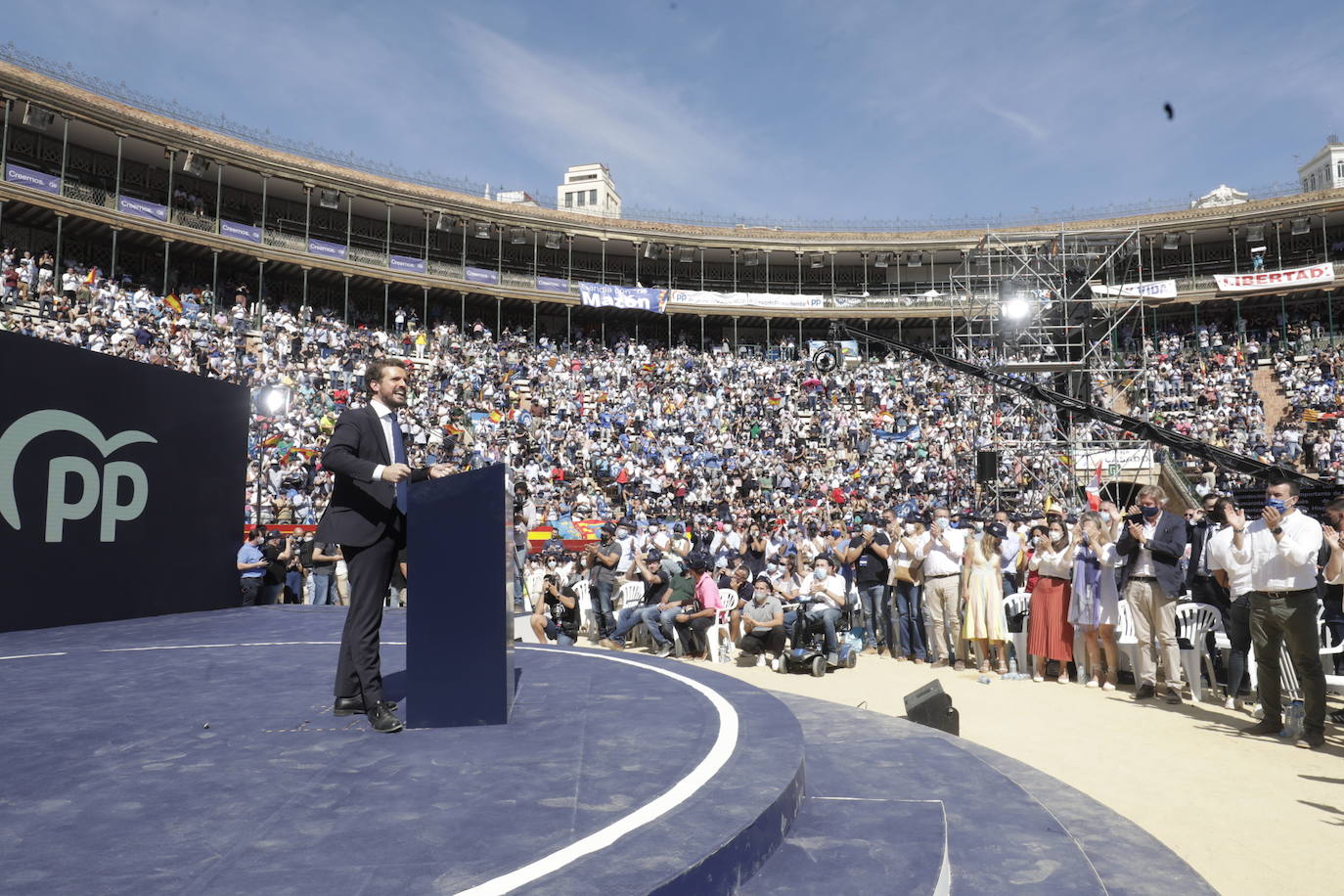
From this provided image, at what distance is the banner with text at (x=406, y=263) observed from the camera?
104 feet

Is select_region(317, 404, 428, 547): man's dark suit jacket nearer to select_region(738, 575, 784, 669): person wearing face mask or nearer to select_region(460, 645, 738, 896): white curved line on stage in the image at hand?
select_region(460, 645, 738, 896): white curved line on stage

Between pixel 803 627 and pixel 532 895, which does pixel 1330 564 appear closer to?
pixel 803 627

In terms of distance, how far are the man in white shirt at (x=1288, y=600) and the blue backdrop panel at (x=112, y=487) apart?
9.62 metres

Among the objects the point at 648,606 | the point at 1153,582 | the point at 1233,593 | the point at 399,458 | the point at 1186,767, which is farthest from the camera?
the point at 648,606

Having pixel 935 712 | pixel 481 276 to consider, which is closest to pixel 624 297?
pixel 481 276

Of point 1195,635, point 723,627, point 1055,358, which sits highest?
point 1055,358

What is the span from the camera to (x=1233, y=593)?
6.94 metres

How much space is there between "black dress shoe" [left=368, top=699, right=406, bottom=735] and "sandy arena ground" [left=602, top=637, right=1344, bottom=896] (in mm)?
3109

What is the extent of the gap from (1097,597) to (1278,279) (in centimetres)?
3223

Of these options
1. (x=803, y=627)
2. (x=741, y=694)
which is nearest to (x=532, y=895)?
(x=741, y=694)

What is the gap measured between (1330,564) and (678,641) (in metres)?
7.27

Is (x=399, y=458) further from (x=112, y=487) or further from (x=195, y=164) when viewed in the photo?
(x=195, y=164)

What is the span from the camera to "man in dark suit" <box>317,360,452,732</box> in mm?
3859

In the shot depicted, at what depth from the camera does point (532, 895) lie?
1.98 m
